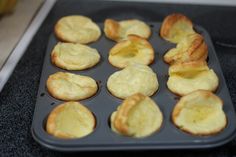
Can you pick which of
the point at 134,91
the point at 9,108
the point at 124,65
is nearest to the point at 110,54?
the point at 124,65

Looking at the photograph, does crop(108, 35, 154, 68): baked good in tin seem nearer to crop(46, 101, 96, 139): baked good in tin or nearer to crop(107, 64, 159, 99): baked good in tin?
crop(107, 64, 159, 99): baked good in tin

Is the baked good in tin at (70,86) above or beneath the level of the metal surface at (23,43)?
above

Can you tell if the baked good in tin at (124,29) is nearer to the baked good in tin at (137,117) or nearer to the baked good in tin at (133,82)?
the baked good in tin at (133,82)

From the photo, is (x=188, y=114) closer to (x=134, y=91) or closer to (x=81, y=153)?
(x=134, y=91)

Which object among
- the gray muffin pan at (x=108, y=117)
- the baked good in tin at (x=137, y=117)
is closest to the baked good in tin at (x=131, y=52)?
the gray muffin pan at (x=108, y=117)

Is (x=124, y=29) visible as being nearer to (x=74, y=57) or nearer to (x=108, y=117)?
(x=74, y=57)

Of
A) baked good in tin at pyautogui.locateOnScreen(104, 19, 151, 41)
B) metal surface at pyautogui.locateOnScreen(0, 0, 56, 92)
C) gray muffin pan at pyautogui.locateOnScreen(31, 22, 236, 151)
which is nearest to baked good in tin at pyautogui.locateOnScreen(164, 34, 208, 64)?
gray muffin pan at pyautogui.locateOnScreen(31, 22, 236, 151)
